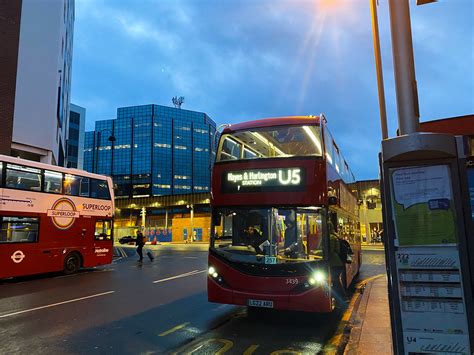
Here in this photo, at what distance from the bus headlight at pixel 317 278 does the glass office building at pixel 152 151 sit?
99822mm

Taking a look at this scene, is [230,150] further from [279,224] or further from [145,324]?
[145,324]

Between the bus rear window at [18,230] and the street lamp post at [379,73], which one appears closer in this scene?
the street lamp post at [379,73]

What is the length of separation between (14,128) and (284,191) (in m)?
20.2

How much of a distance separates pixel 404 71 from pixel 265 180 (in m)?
3.79

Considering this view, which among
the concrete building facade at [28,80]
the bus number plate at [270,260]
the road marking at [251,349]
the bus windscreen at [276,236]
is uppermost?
the concrete building facade at [28,80]

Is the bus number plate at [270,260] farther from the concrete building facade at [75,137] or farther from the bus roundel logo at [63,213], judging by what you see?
the concrete building facade at [75,137]

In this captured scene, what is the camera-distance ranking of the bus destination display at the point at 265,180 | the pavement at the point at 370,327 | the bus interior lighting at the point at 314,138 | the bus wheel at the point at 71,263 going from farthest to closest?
the bus wheel at the point at 71,263 → the bus interior lighting at the point at 314,138 → the bus destination display at the point at 265,180 → the pavement at the point at 370,327

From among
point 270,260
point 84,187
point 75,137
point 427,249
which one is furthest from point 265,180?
point 75,137

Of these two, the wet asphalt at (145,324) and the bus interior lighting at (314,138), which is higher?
the bus interior lighting at (314,138)

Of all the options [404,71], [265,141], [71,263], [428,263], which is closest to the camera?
[428,263]

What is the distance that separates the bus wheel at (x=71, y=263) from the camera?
15.1 metres

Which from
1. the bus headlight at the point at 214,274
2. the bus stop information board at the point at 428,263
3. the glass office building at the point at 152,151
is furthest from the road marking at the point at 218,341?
the glass office building at the point at 152,151

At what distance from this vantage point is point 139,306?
A: 8.69 metres

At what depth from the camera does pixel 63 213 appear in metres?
14.7
